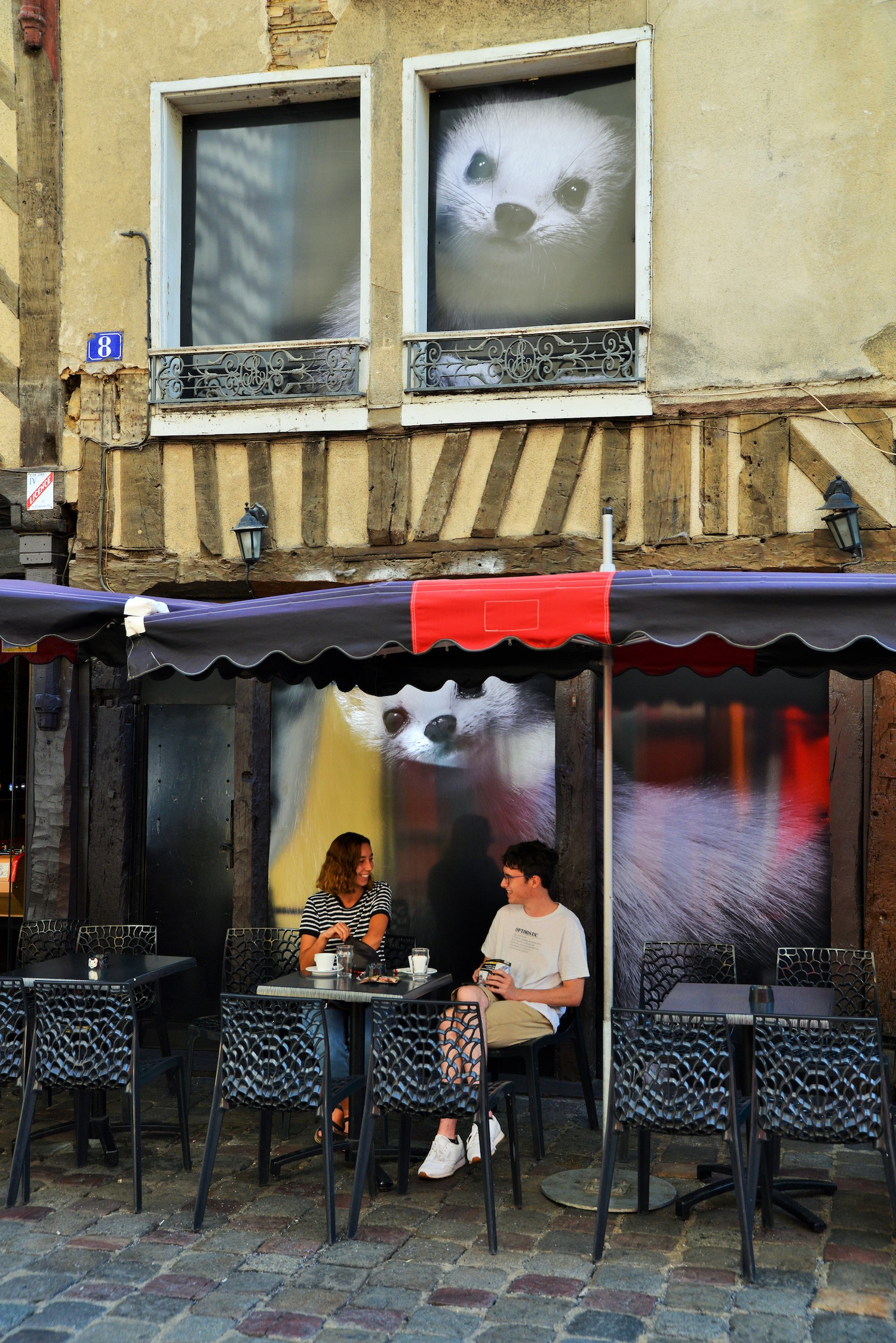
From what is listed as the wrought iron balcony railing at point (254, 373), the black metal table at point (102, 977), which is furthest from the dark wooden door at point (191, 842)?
the wrought iron balcony railing at point (254, 373)

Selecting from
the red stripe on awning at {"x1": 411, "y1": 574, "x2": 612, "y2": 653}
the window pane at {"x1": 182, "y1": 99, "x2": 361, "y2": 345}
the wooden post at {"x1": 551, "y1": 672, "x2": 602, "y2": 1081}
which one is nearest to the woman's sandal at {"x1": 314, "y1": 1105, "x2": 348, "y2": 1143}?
the wooden post at {"x1": 551, "y1": 672, "x2": 602, "y2": 1081}

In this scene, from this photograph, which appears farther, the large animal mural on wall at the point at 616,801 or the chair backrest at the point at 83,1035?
the large animal mural on wall at the point at 616,801

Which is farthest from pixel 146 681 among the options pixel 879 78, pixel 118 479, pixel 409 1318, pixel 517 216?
pixel 879 78

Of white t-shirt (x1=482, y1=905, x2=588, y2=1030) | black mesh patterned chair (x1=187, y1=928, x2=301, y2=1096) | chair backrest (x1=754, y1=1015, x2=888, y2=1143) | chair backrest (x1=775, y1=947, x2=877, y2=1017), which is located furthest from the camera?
black mesh patterned chair (x1=187, y1=928, x2=301, y2=1096)

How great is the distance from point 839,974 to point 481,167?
16.7 ft

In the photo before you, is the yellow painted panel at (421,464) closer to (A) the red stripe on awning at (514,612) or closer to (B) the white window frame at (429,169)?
→ (B) the white window frame at (429,169)

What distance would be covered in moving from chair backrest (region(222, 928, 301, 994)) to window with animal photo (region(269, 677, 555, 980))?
32.3 inches

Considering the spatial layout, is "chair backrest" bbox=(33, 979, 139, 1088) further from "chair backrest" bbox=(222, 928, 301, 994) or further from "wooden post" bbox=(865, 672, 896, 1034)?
"wooden post" bbox=(865, 672, 896, 1034)

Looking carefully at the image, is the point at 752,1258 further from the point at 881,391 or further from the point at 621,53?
the point at 621,53

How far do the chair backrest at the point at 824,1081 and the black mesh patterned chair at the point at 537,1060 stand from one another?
1.35 metres

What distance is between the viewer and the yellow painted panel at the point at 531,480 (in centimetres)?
704

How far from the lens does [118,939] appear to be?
684 cm

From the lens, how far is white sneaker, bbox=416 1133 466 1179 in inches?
202

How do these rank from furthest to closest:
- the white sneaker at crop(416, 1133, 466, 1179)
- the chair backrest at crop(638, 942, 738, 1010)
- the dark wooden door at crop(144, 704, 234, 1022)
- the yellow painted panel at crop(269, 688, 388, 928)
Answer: the dark wooden door at crop(144, 704, 234, 1022) < the yellow painted panel at crop(269, 688, 388, 928) < the chair backrest at crop(638, 942, 738, 1010) < the white sneaker at crop(416, 1133, 466, 1179)
